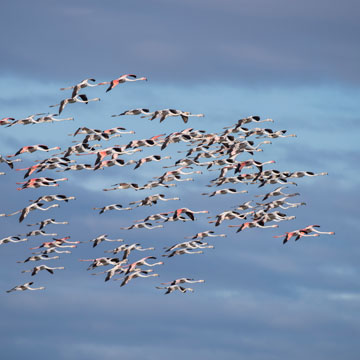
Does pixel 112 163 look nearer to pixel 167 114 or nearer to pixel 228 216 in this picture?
pixel 167 114

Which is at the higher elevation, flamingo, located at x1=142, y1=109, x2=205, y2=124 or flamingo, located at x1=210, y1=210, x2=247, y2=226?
flamingo, located at x1=142, y1=109, x2=205, y2=124

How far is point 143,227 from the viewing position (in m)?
193

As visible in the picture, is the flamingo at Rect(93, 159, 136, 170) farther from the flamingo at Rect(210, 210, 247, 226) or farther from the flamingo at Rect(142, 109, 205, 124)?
the flamingo at Rect(210, 210, 247, 226)

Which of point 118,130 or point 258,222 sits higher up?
point 118,130

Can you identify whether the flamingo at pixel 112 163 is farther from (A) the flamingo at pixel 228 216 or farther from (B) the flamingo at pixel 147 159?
(A) the flamingo at pixel 228 216

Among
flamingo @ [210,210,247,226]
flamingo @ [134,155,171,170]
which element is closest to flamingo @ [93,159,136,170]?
flamingo @ [134,155,171,170]

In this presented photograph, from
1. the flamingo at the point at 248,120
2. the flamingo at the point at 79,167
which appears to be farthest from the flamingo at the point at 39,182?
the flamingo at the point at 248,120

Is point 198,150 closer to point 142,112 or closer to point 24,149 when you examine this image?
point 142,112

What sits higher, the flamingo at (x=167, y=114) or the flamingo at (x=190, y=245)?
the flamingo at (x=167, y=114)

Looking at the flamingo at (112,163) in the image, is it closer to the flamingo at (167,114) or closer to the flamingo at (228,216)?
the flamingo at (167,114)

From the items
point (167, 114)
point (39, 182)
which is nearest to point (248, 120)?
point (167, 114)

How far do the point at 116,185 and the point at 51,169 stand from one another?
8484 millimetres

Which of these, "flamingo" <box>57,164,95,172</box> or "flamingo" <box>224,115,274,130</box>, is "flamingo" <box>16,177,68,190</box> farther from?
"flamingo" <box>224,115,274,130</box>

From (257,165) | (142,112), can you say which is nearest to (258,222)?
(257,165)
